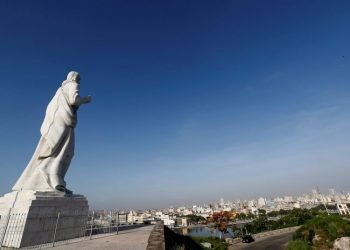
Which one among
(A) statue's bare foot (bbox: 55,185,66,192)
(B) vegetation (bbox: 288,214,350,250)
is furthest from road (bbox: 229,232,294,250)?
(A) statue's bare foot (bbox: 55,185,66,192)

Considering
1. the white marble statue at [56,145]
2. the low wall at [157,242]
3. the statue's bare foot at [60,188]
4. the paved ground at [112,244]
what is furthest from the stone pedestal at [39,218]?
the low wall at [157,242]

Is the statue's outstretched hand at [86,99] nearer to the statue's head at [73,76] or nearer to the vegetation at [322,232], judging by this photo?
the statue's head at [73,76]

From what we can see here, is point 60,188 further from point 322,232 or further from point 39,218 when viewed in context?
point 322,232

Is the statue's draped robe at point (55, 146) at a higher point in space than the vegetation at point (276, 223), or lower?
higher

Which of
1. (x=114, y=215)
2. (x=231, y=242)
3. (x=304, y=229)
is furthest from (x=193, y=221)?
(x=114, y=215)

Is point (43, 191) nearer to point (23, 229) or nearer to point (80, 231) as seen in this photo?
point (23, 229)

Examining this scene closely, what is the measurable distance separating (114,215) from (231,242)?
93.2ft

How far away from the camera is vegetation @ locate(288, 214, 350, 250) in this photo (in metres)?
23.8

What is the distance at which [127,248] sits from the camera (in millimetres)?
6070

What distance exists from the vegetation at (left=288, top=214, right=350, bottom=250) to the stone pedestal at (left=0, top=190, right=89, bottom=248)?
20.7m

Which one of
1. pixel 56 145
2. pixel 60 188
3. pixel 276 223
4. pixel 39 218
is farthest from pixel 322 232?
pixel 276 223

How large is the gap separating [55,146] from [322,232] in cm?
2801

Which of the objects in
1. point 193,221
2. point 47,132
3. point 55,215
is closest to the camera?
point 55,215

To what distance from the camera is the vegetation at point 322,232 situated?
23.8 m
